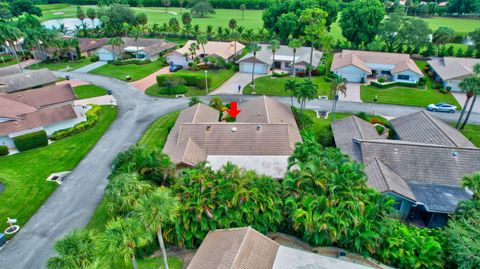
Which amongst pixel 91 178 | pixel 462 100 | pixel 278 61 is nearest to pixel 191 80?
pixel 278 61

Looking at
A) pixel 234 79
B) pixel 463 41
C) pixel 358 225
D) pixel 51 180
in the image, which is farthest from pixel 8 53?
pixel 463 41

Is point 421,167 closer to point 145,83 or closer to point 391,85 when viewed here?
point 391,85

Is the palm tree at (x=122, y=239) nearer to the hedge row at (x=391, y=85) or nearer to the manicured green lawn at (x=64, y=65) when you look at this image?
the hedge row at (x=391, y=85)

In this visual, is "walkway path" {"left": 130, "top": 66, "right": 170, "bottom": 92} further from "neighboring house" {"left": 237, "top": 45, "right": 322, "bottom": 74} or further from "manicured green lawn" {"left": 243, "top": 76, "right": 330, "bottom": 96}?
"manicured green lawn" {"left": 243, "top": 76, "right": 330, "bottom": 96}

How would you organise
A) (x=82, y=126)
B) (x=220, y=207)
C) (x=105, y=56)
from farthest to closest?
(x=105, y=56), (x=82, y=126), (x=220, y=207)

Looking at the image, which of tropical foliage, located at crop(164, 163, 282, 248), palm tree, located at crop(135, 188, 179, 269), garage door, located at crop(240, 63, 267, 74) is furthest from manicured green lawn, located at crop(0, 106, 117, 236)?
garage door, located at crop(240, 63, 267, 74)

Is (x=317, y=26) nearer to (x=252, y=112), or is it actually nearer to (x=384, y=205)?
(x=252, y=112)

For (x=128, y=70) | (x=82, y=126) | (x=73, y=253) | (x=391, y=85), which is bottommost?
(x=391, y=85)
